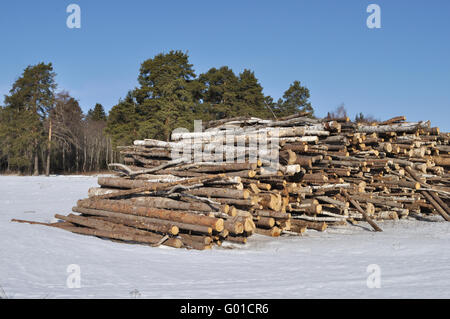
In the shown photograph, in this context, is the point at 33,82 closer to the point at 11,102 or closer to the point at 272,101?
the point at 11,102

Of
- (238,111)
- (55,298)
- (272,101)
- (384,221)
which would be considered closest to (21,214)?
(55,298)

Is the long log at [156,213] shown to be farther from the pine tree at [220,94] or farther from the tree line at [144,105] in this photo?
the pine tree at [220,94]

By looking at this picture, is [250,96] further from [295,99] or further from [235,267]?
[235,267]

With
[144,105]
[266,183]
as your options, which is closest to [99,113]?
[144,105]

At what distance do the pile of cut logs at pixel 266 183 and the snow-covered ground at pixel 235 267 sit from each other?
63cm

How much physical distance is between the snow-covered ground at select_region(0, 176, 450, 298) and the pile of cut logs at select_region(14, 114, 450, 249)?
0.63 m

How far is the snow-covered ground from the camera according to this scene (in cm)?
440

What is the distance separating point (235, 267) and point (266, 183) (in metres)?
3.64

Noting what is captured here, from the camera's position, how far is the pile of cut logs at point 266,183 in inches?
322

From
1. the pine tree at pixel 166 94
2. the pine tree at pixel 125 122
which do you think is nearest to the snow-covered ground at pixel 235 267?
the pine tree at pixel 166 94

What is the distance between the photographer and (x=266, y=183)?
9.39 m

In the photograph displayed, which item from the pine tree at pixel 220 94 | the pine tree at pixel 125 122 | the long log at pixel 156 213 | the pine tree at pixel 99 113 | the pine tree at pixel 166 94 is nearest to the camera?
the long log at pixel 156 213

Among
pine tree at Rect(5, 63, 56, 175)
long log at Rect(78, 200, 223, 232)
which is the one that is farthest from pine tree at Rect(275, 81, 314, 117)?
long log at Rect(78, 200, 223, 232)

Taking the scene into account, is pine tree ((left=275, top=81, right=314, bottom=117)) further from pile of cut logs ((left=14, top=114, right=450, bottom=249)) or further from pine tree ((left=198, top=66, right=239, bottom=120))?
pile of cut logs ((left=14, top=114, right=450, bottom=249))
